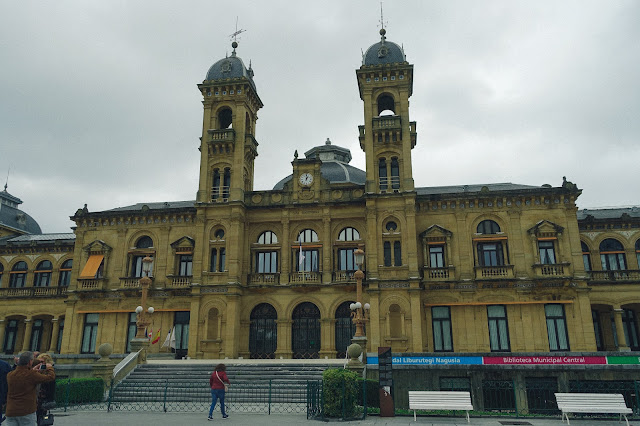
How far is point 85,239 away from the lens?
43250 mm

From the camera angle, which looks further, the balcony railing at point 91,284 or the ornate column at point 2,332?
the ornate column at point 2,332

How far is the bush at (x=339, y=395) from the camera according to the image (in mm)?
17938

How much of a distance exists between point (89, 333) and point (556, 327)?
3737cm

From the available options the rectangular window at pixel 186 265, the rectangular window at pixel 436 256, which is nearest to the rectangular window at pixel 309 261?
the rectangular window at pixel 436 256

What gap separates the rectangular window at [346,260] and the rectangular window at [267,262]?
5325 mm

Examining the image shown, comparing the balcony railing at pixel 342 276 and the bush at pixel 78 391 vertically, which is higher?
the balcony railing at pixel 342 276

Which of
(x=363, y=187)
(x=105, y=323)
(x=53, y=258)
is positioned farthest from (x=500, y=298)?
(x=53, y=258)

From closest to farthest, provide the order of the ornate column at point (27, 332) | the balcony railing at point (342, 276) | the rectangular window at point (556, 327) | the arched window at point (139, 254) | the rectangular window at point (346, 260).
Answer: the rectangular window at point (556, 327) → the balcony railing at point (342, 276) → the rectangular window at point (346, 260) → the arched window at point (139, 254) → the ornate column at point (27, 332)

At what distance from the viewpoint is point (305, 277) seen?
37781 mm

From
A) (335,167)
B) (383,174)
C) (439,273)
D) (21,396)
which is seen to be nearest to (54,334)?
(335,167)

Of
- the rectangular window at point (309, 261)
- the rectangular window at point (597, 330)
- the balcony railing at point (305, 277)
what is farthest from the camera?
the rectangular window at point (597, 330)

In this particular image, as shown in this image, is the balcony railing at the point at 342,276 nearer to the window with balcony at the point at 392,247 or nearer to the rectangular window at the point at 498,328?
the window with balcony at the point at 392,247

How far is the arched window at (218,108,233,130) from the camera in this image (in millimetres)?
44156

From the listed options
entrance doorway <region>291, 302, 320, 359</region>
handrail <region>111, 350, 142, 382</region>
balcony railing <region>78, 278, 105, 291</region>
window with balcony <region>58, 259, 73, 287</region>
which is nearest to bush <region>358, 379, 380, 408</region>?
handrail <region>111, 350, 142, 382</region>
